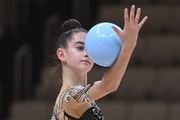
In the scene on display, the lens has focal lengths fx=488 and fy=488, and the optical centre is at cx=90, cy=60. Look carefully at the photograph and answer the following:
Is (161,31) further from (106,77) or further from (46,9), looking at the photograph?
(106,77)

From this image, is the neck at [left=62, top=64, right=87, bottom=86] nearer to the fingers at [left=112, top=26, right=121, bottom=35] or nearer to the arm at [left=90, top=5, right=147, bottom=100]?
the arm at [left=90, top=5, right=147, bottom=100]

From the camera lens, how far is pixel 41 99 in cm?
749

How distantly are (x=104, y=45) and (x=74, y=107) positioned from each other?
0.51m

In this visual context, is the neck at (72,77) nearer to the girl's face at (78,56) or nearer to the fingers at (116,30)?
the girl's face at (78,56)

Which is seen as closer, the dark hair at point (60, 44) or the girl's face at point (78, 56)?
the girl's face at point (78, 56)

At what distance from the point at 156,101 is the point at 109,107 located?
2.18ft

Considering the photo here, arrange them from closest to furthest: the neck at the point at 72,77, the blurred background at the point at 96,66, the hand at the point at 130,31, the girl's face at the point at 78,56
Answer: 1. the hand at the point at 130,31
2. the girl's face at the point at 78,56
3. the neck at the point at 72,77
4. the blurred background at the point at 96,66

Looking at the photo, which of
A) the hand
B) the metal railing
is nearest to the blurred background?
the metal railing

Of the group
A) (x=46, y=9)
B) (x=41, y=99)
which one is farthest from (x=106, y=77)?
(x=46, y=9)

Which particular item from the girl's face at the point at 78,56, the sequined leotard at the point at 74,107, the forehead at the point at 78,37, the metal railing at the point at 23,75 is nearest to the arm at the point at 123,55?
the sequined leotard at the point at 74,107

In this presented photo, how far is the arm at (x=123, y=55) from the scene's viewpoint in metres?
2.63

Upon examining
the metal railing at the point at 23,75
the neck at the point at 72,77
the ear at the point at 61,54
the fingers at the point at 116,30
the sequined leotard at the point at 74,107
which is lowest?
the metal railing at the point at 23,75

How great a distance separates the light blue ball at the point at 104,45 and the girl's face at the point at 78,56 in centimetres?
28

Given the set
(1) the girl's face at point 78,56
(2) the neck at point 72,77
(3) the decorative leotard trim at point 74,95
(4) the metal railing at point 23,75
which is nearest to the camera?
(3) the decorative leotard trim at point 74,95
